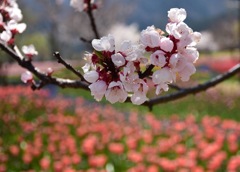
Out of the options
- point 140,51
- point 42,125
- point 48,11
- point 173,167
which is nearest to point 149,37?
point 140,51

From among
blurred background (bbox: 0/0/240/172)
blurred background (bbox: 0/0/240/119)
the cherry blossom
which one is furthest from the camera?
blurred background (bbox: 0/0/240/119)

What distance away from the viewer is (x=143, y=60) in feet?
3.57

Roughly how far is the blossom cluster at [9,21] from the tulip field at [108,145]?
9.23 feet

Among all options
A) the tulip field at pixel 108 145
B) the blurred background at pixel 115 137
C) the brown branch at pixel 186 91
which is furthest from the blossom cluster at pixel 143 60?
the tulip field at pixel 108 145

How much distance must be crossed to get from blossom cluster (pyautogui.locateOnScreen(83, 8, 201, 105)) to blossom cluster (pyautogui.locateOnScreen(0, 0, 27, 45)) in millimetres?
722

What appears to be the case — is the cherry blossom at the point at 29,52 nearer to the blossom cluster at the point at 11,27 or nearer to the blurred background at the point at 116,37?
the blossom cluster at the point at 11,27

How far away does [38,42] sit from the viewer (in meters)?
57.8

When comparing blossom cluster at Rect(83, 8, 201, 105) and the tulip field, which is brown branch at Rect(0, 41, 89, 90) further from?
the tulip field

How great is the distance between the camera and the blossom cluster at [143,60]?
1.04 meters

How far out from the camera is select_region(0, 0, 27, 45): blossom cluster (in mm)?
1779

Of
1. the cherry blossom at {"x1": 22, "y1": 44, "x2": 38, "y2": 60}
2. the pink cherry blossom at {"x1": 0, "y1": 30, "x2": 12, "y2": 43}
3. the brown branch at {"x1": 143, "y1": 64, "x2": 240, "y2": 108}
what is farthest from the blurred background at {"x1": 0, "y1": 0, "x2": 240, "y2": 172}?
the pink cherry blossom at {"x1": 0, "y1": 30, "x2": 12, "y2": 43}

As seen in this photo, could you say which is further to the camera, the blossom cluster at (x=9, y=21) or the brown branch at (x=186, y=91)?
the brown branch at (x=186, y=91)

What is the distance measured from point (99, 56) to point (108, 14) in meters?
33.7

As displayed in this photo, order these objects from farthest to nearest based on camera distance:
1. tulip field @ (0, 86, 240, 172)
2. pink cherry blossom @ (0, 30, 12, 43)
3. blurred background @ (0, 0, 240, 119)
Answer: blurred background @ (0, 0, 240, 119)
tulip field @ (0, 86, 240, 172)
pink cherry blossom @ (0, 30, 12, 43)
